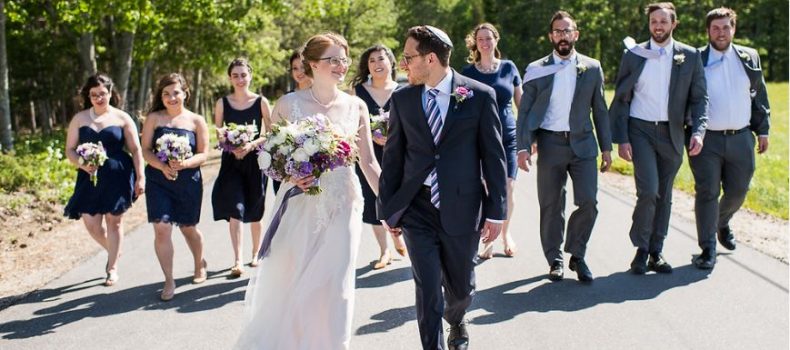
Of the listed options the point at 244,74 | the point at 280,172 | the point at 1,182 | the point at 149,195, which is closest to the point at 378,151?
the point at 244,74

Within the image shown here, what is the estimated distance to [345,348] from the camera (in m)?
5.34

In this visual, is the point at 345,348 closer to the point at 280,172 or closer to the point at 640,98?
the point at 280,172

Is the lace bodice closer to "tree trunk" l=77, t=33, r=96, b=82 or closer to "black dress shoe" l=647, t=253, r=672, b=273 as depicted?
"black dress shoe" l=647, t=253, r=672, b=273

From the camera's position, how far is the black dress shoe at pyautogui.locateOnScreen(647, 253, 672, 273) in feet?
25.4

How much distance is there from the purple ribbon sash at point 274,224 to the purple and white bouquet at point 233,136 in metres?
2.39

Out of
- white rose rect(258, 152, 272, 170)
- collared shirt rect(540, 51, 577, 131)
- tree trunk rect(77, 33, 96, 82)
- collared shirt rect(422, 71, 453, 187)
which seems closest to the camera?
collared shirt rect(422, 71, 453, 187)

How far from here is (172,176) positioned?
7742mm

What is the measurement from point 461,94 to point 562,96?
9.68ft

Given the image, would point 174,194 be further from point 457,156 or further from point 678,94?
point 678,94

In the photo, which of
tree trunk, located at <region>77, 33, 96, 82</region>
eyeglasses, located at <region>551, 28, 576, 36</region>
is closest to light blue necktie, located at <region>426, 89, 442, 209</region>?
eyeglasses, located at <region>551, 28, 576, 36</region>

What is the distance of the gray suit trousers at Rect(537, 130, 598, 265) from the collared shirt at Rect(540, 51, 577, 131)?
119mm

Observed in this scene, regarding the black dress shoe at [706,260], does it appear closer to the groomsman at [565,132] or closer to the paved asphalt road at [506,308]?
the paved asphalt road at [506,308]

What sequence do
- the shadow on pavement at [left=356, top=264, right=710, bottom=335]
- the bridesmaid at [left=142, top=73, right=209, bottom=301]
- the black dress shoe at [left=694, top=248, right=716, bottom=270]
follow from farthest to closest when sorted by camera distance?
the black dress shoe at [left=694, top=248, right=716, bottom=270]
the bridesmaid at [left=142, top=73, right=209, bottom=301]
the shadow on pavement at [left=356, top=264, right=710, bottom=335]

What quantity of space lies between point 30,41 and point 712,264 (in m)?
30.7
